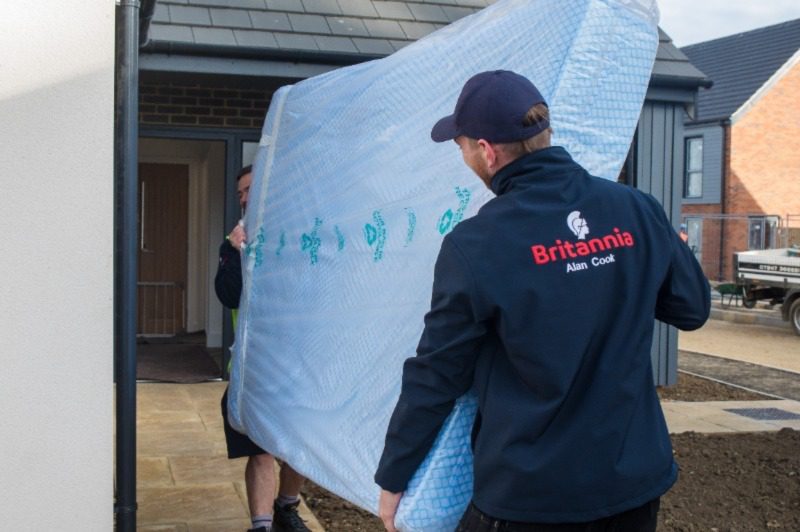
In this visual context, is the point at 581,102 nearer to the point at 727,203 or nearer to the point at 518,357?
the point at 518,357

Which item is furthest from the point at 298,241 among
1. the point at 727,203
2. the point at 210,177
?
the point at 727,203

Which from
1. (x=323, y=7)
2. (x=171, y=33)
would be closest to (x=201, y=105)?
(x=171, y=33)

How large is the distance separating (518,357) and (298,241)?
6.10ft

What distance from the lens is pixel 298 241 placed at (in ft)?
12.9

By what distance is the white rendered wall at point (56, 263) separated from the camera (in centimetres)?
275

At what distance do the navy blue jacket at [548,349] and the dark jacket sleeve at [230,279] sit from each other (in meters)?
2.25

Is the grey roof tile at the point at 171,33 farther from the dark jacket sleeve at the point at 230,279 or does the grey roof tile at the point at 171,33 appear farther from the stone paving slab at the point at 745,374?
the stone paving slab at the point at 745,374

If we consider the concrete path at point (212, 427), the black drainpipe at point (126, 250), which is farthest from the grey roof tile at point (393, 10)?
the black drainpipe at point (126, 250)

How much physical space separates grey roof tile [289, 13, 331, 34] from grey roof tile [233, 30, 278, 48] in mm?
288

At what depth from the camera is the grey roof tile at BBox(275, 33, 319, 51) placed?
829cm

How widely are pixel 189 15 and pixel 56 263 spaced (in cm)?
607

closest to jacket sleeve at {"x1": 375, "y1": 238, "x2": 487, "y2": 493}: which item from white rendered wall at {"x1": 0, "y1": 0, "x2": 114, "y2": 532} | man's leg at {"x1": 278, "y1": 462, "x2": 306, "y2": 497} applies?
white rendered wall at {"x1": 0, "y1": 0, "x2": 114, "y2": 532}

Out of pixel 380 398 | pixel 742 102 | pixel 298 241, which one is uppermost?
pixel 742 102

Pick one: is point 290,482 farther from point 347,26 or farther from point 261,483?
point 347,26
